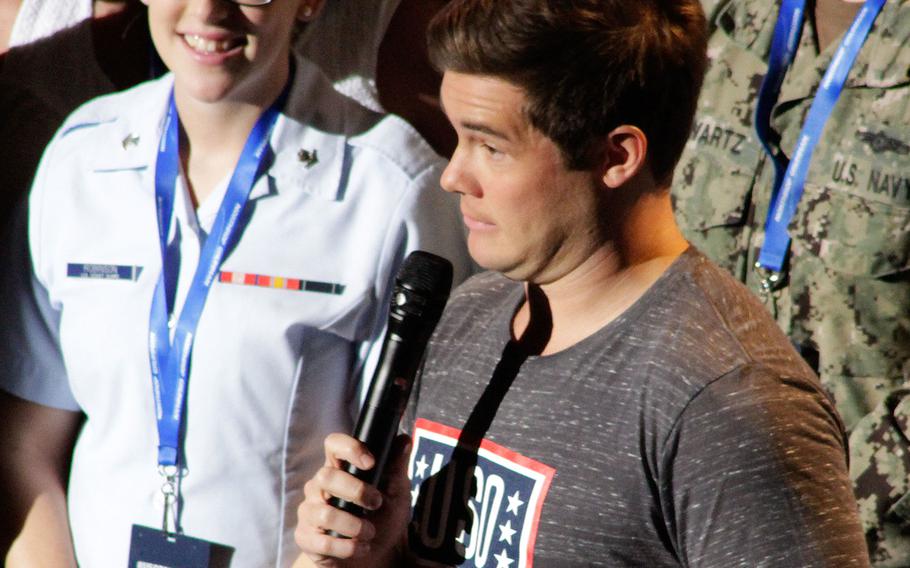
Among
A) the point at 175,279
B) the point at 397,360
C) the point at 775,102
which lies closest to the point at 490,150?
the point at 397,360

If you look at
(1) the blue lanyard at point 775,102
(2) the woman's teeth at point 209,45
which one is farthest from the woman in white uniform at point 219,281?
(1) the blue lanyard at point 775,102

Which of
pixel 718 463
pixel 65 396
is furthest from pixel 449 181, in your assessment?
pixel 65 396

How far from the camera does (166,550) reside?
1.70 m

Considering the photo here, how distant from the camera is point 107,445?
69.4 inches

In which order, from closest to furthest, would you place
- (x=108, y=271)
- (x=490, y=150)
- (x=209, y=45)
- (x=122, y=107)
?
1. (x=490, y=150)
2. (x=209, y=45)
3. (x=108, y=271)
4. (x=122, y=107)

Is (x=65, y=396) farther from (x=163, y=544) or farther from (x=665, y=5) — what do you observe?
(x=665, y=5)

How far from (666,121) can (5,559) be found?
1.28 meters

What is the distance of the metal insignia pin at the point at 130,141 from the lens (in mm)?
1827

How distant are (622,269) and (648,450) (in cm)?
21

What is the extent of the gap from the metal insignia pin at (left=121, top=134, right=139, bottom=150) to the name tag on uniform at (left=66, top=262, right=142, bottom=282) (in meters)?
0.19

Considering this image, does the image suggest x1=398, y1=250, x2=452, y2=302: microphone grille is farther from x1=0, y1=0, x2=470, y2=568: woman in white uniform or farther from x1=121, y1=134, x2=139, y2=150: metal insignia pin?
x1=121, y1=134, x2=139, y2=150: metal insignia pin

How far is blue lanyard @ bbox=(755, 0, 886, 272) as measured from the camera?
2.01m

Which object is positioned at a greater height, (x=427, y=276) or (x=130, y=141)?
(x=130, y=141)

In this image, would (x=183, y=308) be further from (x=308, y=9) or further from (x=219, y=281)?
(x=308, y=9)
